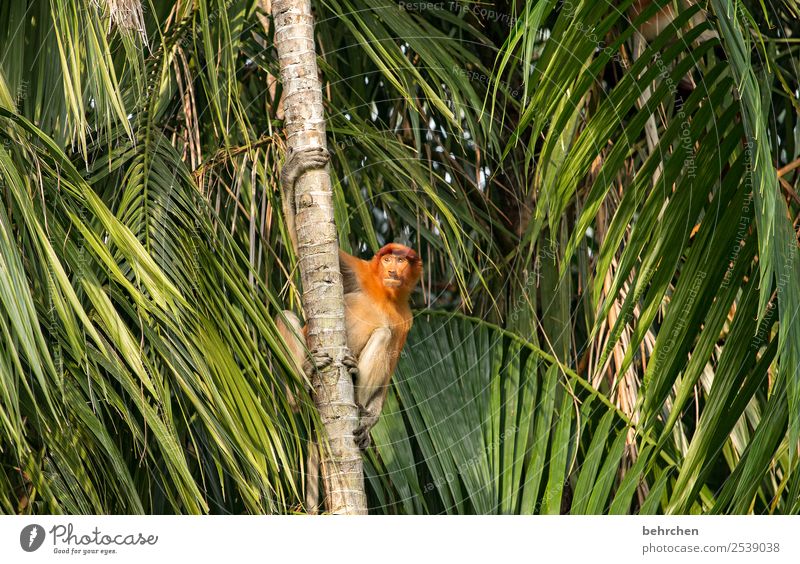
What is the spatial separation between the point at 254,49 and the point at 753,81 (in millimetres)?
2077

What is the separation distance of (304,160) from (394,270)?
1104mm

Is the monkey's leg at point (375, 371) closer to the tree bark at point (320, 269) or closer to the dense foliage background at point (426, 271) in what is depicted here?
the dense foliage background at point (426, 271)

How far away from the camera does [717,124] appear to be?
2.38 metres

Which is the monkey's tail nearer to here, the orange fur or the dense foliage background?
the dense foliage background

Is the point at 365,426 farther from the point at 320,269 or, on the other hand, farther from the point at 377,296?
the point at 320,269

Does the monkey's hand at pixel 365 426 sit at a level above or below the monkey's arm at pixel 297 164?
below

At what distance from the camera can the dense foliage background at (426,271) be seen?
2061 millimetres

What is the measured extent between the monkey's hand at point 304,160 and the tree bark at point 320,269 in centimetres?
1

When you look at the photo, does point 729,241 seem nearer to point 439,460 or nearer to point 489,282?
point 439,460

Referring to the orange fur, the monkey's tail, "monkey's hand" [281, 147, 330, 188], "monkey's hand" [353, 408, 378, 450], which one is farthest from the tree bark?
the orange fur

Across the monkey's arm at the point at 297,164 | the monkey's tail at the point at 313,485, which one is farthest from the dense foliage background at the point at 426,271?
the monkey's arm at the point at 297,164

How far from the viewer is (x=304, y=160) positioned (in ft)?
7.86

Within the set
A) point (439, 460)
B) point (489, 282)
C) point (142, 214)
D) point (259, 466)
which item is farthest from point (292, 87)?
point (489, 282)

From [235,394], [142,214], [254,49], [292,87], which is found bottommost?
[235,394]
